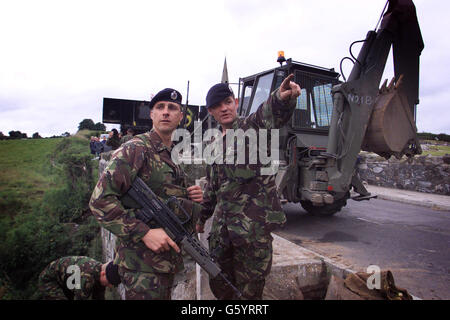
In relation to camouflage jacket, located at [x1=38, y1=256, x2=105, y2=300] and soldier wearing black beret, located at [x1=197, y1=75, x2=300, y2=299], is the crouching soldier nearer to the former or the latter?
camouflage jacket, located at [x1=38, y1=256, x2=105, y2=300]

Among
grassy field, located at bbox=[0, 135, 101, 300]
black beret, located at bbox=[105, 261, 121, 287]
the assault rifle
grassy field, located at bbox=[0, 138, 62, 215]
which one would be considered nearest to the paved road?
the assault rifle

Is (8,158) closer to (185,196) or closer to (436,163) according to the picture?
(185,196)

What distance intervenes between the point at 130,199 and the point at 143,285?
0.49m

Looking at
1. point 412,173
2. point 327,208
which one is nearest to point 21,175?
point 327,208

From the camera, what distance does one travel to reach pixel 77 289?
2553 mm

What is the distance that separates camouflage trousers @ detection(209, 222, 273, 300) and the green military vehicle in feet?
8.96

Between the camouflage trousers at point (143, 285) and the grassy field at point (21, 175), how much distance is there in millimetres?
9078

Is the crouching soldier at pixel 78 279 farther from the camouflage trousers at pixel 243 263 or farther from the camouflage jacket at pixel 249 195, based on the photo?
the camouflage jacket at pixel 249 195

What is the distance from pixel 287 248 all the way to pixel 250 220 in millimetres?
1299

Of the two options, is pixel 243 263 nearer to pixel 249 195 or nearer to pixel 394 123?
pixel 249 195

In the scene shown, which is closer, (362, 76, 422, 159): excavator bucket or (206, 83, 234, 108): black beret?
(206, 83, 234, 108): black beret

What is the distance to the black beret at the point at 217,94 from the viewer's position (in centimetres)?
191

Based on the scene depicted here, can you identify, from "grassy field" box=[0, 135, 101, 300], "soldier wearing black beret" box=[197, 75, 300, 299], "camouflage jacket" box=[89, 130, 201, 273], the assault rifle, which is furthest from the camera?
"grassy field" box=[0, 135, 101, 300]

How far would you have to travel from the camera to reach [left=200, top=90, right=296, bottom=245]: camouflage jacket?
182 centimetres
